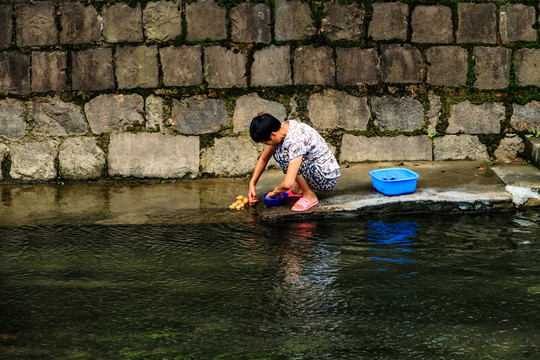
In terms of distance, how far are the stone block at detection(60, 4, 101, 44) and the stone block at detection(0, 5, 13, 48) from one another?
1.53 ft

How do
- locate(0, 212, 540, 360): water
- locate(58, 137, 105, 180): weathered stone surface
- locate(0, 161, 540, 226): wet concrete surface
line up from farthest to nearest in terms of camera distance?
locate(58, 137, 105, 180): weathered stone surface, locate(0, 161, 540, 226): wet concrete surface, locate(0, 212, 540, 360): water

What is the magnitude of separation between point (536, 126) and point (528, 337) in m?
3.65

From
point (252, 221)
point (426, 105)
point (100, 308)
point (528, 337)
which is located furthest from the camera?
point (426, 105)

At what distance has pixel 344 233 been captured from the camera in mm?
4438

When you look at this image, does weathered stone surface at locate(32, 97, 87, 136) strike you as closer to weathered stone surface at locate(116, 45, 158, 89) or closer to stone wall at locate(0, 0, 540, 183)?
stone wall at locate(0, 0, 540, 183)

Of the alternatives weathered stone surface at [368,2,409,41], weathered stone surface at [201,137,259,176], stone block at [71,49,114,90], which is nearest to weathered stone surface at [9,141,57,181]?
stone block at [71,49,114,90]

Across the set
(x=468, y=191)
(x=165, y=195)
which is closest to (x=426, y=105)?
(x=468, y=191)

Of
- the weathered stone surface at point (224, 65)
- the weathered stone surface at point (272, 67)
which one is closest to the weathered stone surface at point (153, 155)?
the weathered stone surface at point (224, 65)

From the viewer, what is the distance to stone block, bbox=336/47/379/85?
5828 mm

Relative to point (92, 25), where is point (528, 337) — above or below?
below

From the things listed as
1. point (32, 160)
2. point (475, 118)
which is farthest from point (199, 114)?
point (475, 118)

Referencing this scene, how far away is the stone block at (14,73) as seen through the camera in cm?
583

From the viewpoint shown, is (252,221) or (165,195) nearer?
(252,221)

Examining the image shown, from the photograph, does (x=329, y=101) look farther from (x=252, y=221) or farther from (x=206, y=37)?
(x=252, y=221)
